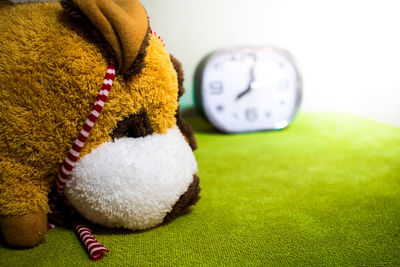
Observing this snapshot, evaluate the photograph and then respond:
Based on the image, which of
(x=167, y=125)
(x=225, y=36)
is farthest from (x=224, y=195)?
(x=225, y=36)

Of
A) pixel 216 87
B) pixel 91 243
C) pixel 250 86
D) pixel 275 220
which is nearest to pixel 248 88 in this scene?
pixel 250 86

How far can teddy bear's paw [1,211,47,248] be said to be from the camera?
A: 46cm

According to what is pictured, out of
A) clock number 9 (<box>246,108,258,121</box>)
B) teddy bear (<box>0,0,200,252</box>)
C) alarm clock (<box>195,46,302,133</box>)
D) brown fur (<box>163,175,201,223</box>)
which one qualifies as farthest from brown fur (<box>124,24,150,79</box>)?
clock number 9 (<box>246,108,258,121</box>)

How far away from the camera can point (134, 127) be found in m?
0.52

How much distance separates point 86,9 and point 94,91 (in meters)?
0.11

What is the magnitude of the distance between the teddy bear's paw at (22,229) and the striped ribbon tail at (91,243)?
6 cm

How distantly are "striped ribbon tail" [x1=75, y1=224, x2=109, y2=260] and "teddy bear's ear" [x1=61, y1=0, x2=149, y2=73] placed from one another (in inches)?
10.2

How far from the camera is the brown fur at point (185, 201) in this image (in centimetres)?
52

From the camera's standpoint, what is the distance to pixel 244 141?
41.9 inches

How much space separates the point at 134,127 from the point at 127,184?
0.10 m

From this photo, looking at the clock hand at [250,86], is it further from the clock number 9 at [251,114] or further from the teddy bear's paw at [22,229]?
the teddy bear's paw at [22,229]

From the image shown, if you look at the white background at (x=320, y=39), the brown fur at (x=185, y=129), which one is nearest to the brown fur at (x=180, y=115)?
the brown fur at (x=185, y=129)

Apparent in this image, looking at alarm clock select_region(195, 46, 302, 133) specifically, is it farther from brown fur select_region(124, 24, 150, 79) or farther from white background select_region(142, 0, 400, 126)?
brown fur select_region(124, 24, 150, 79)

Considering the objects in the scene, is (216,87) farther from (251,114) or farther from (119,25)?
(119,25)
